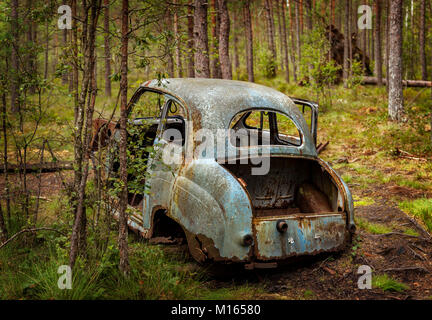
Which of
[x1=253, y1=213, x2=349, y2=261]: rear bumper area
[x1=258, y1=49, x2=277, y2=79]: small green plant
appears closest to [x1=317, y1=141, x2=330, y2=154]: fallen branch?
[x1=253, y1=213, x2=349, y2=261]: rear bumper area

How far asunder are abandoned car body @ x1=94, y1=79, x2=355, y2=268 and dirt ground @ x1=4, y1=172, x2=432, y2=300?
11.4 inches

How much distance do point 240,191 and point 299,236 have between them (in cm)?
75

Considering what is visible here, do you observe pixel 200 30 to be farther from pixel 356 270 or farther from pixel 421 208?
pixel 356 270

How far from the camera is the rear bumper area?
335 cm

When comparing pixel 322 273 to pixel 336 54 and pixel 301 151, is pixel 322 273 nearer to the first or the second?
pixel 301 151

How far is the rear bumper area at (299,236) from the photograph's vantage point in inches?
132

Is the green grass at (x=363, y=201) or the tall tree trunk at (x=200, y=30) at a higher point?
the tall tree trunk at (x=200, y=30)

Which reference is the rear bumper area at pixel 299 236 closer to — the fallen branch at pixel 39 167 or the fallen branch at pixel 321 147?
the fallen branch at pixel 39 167

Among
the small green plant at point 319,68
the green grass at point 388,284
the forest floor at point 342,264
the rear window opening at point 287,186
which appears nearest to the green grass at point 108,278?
the forest floor at point 342,264

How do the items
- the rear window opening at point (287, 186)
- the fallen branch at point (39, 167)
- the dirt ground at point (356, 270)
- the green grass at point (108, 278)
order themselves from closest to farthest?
1. the green grass at point (108, 278)
2. the dirt ground at point (356, 270)
3. the fallen branch at point (39, 167)
4. the rear window opening at point (287, 186)

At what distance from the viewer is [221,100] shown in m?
3.94

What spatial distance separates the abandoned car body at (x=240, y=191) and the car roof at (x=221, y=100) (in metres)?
0.01
